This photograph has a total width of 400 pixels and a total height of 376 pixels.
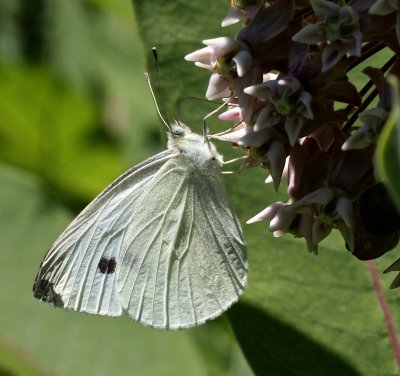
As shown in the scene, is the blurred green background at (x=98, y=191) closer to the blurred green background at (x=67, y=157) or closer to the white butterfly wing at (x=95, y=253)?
the blurred green background at (x=67, y=157)

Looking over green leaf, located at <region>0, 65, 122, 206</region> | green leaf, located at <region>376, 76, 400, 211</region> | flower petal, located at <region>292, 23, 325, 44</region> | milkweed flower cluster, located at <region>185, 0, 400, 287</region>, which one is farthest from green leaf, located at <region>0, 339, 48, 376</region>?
green leaf, located at <region>376, 76, 400, 211</region>

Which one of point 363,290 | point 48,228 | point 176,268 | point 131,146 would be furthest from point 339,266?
point 131,146

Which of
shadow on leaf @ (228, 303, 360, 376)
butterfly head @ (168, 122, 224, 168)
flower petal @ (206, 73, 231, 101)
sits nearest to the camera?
flower petal @ (206, 73, 231, 101)

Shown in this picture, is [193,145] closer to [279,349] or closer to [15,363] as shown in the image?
[279,349]

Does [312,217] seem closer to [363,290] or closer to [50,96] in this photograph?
[363,290]

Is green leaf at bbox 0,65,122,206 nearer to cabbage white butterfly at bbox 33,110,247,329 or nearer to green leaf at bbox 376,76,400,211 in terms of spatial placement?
cabbage white butterfly at bbox 33,110,247,329

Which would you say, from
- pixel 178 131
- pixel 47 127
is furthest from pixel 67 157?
pixel 178 131

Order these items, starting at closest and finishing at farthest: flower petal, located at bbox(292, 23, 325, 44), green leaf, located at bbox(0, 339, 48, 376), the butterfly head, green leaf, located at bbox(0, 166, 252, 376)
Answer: flower petal, located at bbox(292, 23, 325, 44)
the butterfly head
green leaf, located at bbox(0, 339, 48, 376)
green leaf, located at bbox(0, 166, 252, 376)

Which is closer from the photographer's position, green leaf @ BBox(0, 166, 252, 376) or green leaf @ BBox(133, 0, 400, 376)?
green leaf @ BBox(133, 0, 400, 376)
